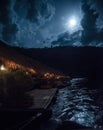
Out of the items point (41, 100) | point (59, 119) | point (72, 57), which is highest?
point (72, 57)

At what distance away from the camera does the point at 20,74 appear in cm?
2258

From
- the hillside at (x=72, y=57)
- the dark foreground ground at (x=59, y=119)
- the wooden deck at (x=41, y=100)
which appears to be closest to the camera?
the dark foreground ground at (x=59, y=119)

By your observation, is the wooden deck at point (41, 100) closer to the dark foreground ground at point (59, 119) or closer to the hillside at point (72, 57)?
the dark foreground ground at point (59, 119)

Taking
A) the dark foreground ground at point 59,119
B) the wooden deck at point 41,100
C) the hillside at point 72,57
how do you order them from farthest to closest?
the hillside at point 72,57
the wooden deck at point 41,100
the dark foreground ground at point 59,119

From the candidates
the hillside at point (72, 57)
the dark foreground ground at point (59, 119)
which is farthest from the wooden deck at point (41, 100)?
the hillside at point (72, 57)

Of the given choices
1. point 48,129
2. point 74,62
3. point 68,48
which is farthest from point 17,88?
point 68,48

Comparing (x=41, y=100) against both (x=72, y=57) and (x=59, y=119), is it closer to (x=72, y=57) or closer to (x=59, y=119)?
(x=59, y=119)

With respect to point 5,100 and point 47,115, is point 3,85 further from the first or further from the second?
point 47,115

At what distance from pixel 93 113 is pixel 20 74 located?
934cm

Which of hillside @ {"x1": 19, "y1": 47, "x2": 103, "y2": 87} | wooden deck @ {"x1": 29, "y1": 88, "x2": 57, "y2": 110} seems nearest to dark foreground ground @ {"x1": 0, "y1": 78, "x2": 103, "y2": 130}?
wooden deck @ {"x1": 29, "y1": 88, "x2": 57, "y2": 110}

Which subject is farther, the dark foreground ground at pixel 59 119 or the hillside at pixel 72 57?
the hillside at pixel 72 57

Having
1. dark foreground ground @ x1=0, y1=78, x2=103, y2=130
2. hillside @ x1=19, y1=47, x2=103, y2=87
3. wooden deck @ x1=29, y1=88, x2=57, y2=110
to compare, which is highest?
hillside @ x1=19, y1=47, x2=103, y2=87

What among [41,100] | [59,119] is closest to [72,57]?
[41,100]

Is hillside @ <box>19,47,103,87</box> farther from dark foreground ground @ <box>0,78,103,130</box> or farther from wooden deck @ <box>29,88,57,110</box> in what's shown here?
dark foreground ground @ <box>0,78,103,130</box>
